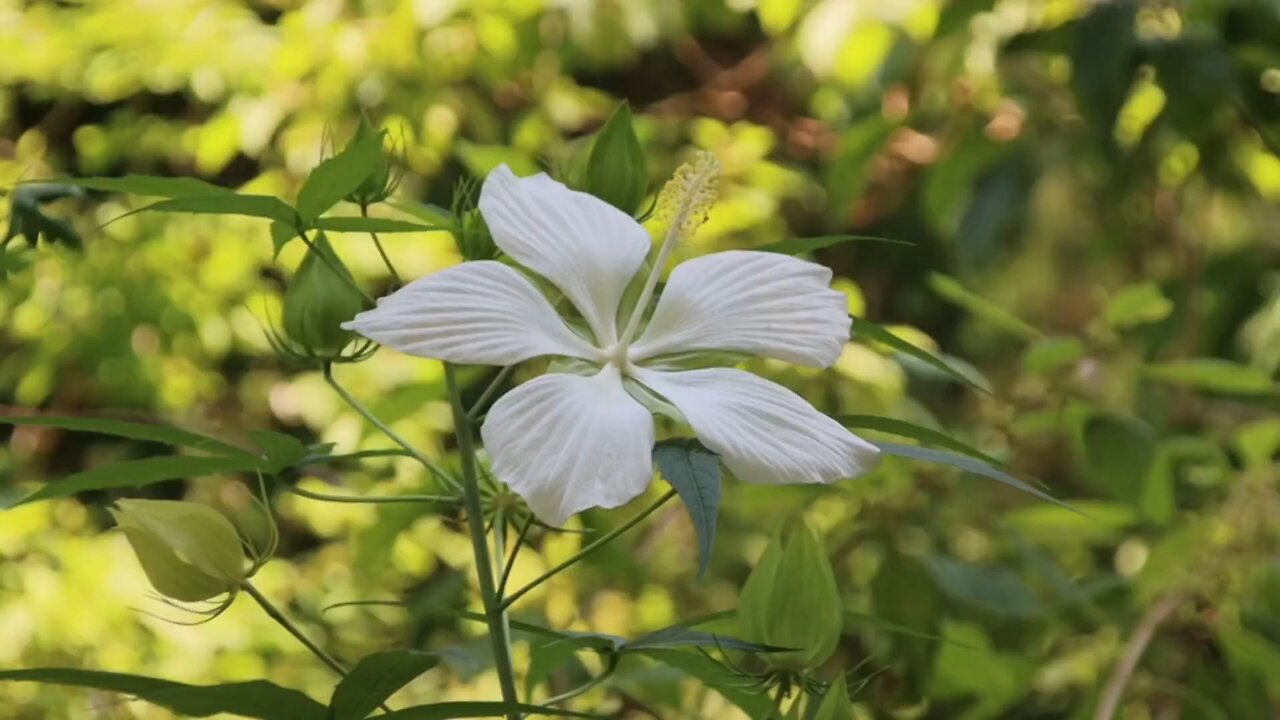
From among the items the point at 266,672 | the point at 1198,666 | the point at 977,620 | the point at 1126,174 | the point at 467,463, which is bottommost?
the point at 266,672

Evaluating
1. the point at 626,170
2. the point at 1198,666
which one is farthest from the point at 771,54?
the point at 626,170

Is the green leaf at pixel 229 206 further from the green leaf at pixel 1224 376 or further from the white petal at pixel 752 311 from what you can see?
the green leaf at pixel 1224 376

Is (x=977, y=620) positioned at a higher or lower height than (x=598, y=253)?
lower

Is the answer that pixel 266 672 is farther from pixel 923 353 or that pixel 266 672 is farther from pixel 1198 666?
pixel 923 353

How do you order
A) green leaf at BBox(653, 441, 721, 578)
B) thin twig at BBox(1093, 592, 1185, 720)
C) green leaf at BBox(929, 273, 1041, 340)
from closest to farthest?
green leaf at BBox(653, 441, 721, 578)
green leaf at BBox(929, 273, 1041, 340)
thin twig at BBox(1093, 592, 1185, 720)

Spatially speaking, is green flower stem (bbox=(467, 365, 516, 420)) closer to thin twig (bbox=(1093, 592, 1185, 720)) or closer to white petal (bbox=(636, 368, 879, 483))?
white petal (bbox=(636, 368, 879, 483))

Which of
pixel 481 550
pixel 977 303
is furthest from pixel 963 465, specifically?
pixel 977 303

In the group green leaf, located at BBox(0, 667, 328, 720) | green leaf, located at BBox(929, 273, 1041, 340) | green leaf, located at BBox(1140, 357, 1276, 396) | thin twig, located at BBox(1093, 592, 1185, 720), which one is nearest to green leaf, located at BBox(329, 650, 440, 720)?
green leaf, located at BBox(0, 667, 328, 720)

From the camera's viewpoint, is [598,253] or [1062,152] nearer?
[598,253]
